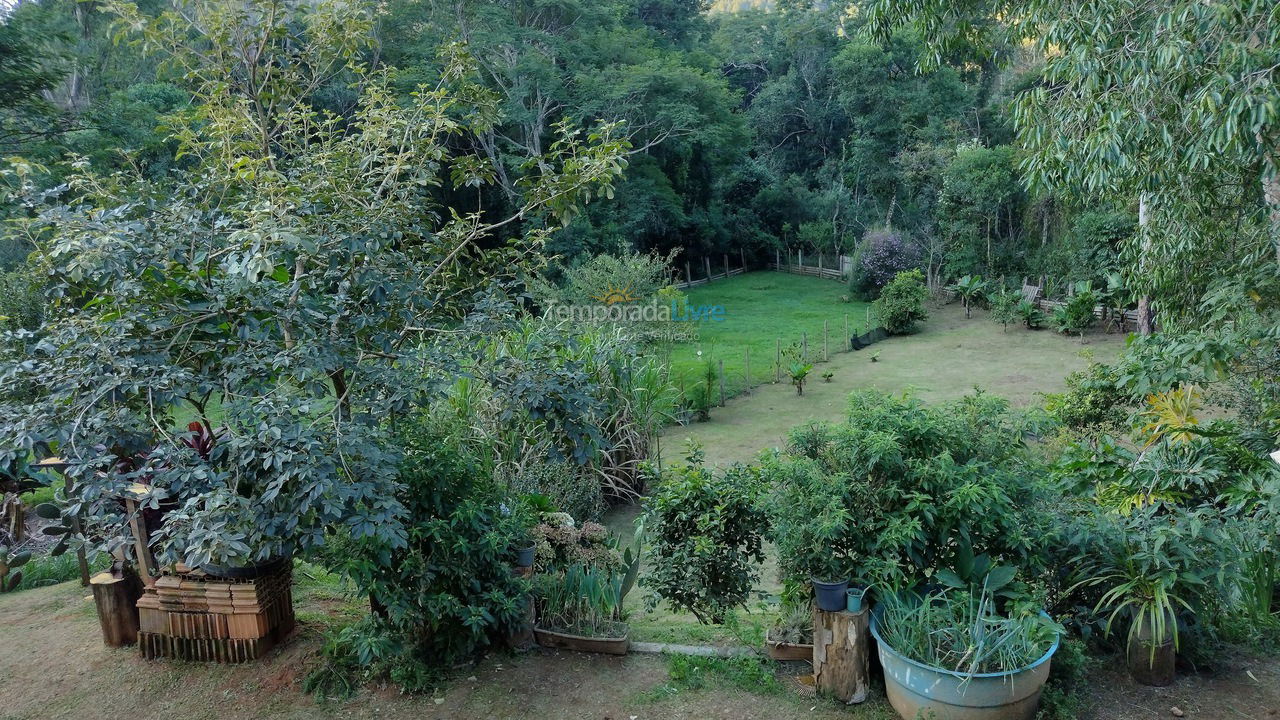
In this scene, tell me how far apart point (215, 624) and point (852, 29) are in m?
30.7

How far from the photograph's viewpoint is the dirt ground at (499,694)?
358cm

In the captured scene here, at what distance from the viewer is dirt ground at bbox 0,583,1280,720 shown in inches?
141

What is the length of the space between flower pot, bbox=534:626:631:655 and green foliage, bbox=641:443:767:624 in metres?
0.50

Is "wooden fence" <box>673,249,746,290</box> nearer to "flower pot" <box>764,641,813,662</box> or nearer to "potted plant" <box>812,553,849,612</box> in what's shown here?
"flower pot" <box>764,641,813,662</box>

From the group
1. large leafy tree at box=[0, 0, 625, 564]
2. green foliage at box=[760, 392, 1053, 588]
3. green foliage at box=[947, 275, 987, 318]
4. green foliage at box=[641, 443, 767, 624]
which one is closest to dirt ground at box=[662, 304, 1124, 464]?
green foliage at box=[947, 275, 987, 318]

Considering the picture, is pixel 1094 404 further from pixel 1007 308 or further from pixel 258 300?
pixel 1007 308

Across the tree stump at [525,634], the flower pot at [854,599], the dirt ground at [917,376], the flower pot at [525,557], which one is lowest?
the dirt ground at [917,376]

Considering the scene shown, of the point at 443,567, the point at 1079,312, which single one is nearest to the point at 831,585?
the point at 443,567

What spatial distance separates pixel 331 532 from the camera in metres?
3.67

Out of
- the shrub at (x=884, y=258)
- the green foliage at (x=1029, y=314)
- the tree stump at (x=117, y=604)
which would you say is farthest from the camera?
the shrub at (x=884, y=258)

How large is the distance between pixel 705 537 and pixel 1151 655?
2049 millimetres

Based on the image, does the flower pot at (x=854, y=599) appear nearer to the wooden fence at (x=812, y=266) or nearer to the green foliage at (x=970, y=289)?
the green foliage at (x=970, y=289)

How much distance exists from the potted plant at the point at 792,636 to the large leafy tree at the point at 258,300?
1876mm

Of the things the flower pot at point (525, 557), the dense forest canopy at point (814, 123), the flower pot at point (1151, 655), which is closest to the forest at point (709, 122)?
the dense forest canopy at point (814, 123)
